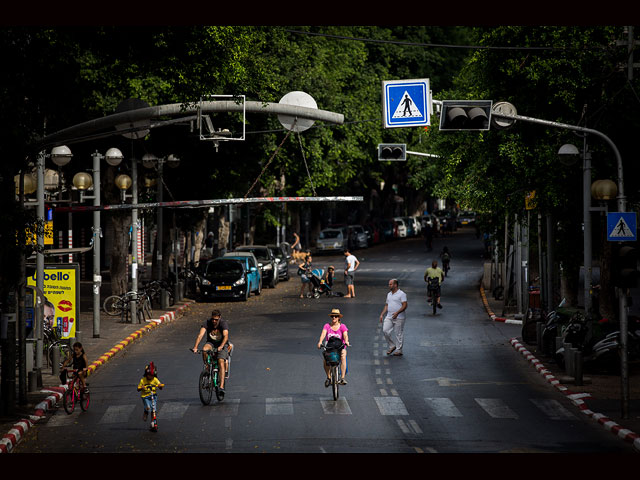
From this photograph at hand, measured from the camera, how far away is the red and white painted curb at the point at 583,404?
1609 centimetres

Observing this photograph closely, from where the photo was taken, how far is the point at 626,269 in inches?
698

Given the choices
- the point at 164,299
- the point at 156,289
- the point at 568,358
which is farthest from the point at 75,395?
the point at 156,289

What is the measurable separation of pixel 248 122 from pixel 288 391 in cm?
2150

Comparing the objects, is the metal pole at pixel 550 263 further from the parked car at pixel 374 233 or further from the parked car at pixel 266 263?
the parked car at pixel 374 233

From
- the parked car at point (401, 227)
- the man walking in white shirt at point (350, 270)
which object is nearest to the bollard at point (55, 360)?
the man walking in white shirt at point (350, 270)

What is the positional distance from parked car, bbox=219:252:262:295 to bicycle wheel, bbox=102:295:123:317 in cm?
704

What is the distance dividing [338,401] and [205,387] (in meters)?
2.53

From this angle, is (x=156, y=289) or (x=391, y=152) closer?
(x=391, y=152)

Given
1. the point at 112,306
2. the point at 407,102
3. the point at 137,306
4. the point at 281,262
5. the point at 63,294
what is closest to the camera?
the point at 407,102

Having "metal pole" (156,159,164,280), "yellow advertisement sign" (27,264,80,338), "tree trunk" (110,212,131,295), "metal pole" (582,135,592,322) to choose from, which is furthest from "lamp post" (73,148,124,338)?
"metal pole" (582,135,592,322)

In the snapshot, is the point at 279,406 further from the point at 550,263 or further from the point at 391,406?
the point at 550,263

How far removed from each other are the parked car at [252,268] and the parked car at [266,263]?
6.93 ft

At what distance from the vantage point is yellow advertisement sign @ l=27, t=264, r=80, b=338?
25375 millimetres

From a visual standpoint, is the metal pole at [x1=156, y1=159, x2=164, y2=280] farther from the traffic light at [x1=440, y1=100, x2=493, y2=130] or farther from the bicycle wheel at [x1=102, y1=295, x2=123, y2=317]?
the traffic light at [x1=440, y1=100, x2=493, y2=130]
